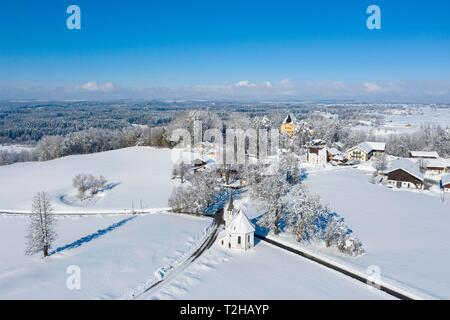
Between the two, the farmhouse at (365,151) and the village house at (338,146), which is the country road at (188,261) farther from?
the village house at (338,146)

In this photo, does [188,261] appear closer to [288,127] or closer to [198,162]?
[198,162]

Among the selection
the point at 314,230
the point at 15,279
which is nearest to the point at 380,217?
the point at 314,230

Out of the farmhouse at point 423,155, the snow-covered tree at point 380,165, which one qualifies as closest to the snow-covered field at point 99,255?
the snow-covered tree at point 380,165

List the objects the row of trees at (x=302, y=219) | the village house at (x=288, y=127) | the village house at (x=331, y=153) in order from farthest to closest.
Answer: the village house at (x=288, y=127), the village house at (x=331, y=153), the row of trees at (x=302, y=219)

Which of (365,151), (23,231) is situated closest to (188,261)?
(23,231)
